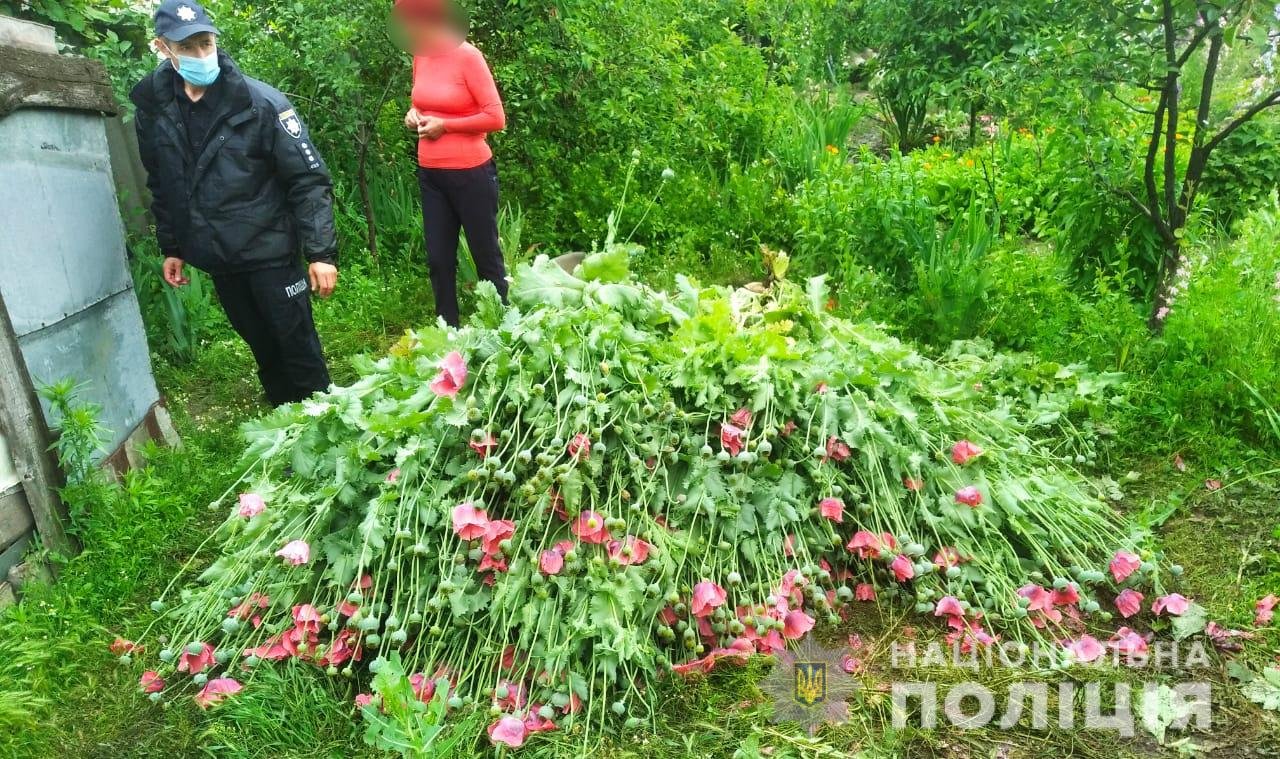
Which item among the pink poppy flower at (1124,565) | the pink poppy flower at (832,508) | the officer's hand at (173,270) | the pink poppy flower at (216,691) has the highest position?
the officer's hand at (173,270)

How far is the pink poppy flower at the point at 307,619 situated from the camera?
2.36 meters

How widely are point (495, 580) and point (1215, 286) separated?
2.89 meters

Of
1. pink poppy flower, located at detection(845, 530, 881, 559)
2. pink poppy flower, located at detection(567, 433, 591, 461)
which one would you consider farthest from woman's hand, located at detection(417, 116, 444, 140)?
pink poppy flower, located at detection(845, 530, 881, 559)

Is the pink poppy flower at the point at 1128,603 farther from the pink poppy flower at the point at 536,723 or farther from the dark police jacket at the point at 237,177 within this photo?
the dark police jacket at the point at 237,177

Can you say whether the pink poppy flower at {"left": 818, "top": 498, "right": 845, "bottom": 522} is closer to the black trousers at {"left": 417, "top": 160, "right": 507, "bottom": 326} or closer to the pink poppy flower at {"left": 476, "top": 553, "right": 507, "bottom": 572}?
the pink poppy flower at {"left": 476, "top": 553, "right": 507, "bottom": 572}

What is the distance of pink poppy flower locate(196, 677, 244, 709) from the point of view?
232 centimetres

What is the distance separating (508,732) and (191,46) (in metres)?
2.61

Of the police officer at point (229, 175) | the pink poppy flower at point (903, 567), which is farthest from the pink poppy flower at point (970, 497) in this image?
the police officer at point (229, 175)

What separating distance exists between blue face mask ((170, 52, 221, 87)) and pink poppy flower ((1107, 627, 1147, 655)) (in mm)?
3451

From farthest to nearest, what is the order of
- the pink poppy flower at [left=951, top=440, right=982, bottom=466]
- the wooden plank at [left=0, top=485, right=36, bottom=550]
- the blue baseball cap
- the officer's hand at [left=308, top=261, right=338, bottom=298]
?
the officer's hand at [left=308, top=261, right=338, bottom=298]
the blue baseball cap
the wooden plank at [left=0, top=485, right=36, bottom=550]
the pink poppy flower at [left=951, top=440, right=982, bottom=466]

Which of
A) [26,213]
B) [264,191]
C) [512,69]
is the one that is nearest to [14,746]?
[26,213]

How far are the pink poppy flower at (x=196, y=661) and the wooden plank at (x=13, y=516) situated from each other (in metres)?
0.87

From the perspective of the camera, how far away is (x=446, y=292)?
445 centimetres

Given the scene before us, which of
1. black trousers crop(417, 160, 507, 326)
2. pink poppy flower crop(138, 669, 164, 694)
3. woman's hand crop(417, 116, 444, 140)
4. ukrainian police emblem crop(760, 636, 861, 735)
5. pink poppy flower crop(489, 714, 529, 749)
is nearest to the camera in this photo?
pink poppy flower crop(489, 714, 529, 749)
